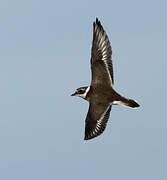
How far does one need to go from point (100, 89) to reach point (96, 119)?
1184 mm

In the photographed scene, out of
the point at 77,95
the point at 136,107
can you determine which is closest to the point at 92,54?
the point at 77,95

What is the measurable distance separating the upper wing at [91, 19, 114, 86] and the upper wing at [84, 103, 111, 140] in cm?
91

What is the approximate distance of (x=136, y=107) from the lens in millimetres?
13438

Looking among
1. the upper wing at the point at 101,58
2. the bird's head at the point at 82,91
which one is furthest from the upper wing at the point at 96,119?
the upper wing at the point at 101,58

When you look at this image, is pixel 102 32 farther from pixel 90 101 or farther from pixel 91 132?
pixel 91 132

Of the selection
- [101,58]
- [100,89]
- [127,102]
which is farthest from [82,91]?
[127,102]

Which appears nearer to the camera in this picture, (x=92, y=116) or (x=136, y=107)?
(x=136, y=107)

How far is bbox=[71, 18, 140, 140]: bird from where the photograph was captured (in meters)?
14.1

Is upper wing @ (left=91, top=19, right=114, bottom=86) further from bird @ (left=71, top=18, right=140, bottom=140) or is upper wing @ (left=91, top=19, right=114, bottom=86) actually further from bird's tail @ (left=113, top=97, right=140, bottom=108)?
bird's tail @ (left=113, top=97, right=140, bottom=108)

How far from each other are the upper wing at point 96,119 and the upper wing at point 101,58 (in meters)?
0.91

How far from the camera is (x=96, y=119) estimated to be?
1445 centimetres

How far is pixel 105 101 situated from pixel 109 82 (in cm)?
72

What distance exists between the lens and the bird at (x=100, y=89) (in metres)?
14.1

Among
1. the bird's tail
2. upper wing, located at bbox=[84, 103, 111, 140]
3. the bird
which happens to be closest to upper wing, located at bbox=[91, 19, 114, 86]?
the bird
